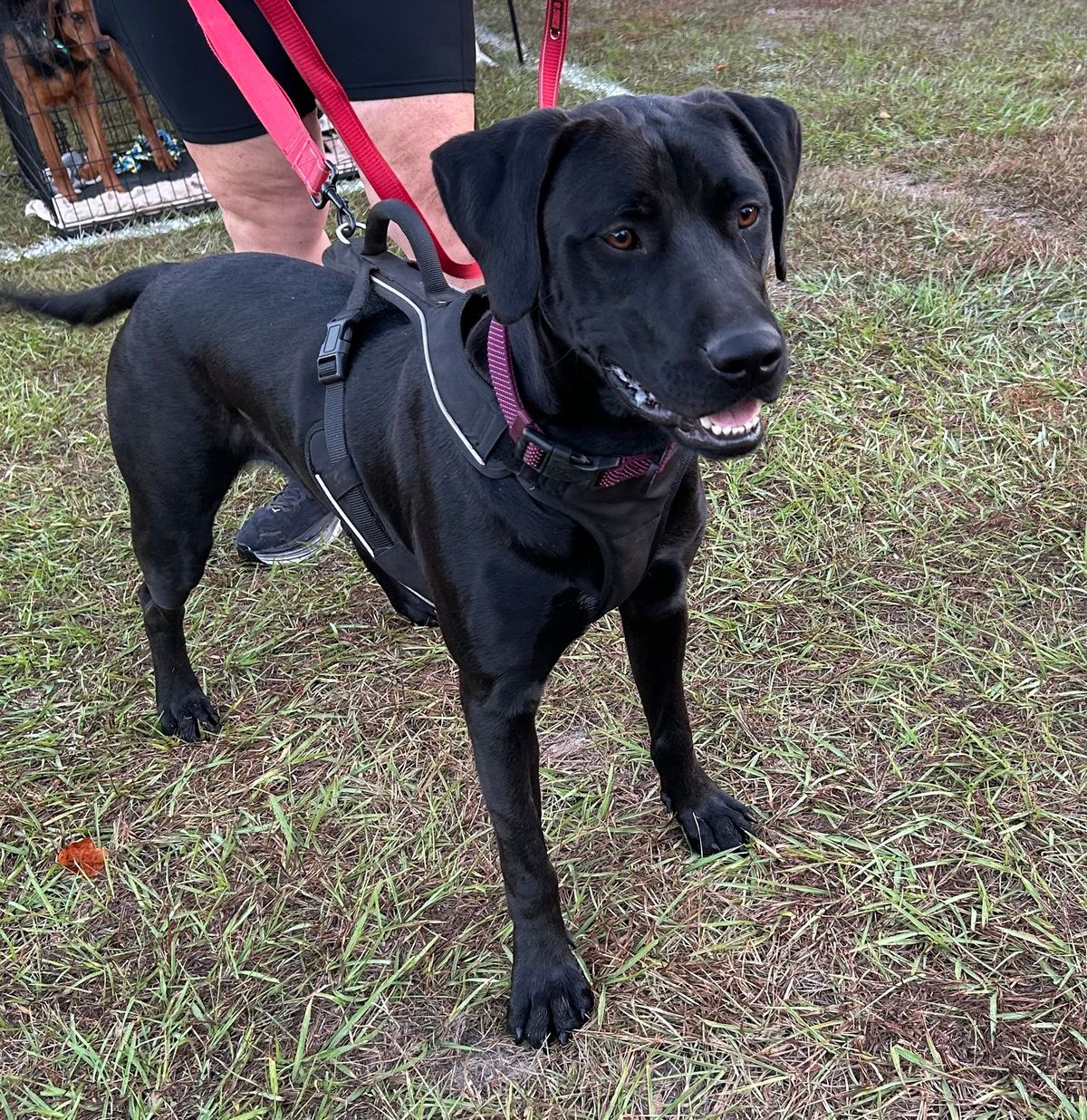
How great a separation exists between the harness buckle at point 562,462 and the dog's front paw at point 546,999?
0.99 meters

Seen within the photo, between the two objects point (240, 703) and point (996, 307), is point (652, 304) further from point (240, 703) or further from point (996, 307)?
point (996, 307)

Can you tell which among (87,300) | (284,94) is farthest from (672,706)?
(87,300)

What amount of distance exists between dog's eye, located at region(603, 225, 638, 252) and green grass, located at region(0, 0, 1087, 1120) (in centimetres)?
139

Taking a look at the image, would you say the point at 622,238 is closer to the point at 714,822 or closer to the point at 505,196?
the point at 505,196

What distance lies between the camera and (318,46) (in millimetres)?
2482

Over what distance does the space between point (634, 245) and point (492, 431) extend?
375 millimetres

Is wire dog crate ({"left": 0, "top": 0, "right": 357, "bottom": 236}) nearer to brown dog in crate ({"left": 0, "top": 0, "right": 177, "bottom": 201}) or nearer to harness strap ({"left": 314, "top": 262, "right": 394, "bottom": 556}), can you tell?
brown dog in crate ({"left": 0, "top": 0, "right": 177, "bottom": 201})

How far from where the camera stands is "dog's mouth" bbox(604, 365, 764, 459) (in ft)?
5.17

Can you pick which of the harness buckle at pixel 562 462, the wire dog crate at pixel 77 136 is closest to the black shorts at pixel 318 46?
the harness buckle at pixel 562 462

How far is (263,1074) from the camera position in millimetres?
1991

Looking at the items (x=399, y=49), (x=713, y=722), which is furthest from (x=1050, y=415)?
(x=399, y=49)

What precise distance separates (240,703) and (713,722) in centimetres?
132

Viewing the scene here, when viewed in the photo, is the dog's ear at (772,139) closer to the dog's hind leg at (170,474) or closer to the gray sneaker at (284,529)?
the dog's hind leg at (170,474)

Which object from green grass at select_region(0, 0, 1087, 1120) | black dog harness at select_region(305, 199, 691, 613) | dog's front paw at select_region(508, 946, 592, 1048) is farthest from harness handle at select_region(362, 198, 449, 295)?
dog's front paw at select_region(508, 946, 592, 1048)
